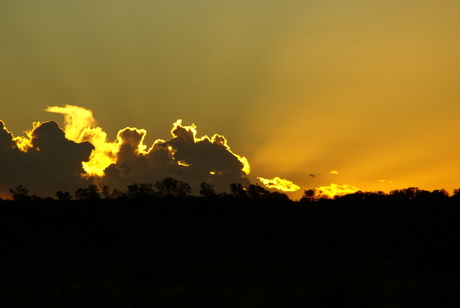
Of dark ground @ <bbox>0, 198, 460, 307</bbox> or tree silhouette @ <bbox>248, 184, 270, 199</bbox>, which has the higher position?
tree silhouette @ <bbox>248, 184, 270, 199</bbox>

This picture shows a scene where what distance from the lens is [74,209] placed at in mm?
92938

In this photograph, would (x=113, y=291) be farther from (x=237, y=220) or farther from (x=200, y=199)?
(x=200, y=199)

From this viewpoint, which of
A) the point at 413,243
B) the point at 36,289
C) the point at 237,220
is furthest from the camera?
the point at 237,220

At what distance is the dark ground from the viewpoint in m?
45.1

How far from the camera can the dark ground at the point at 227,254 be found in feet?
148

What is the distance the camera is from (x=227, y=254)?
7275cm

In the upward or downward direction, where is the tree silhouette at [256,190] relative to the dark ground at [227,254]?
upward

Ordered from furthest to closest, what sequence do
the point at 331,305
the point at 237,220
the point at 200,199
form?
the point at 200,199 < the point at 237,220 < the point at 331,305

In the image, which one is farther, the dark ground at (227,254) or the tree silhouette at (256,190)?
the tree silhouette at (256,190)

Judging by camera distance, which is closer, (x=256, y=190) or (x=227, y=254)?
(x=227, y=254)

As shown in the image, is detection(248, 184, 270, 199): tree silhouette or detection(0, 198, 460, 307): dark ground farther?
detection(248, 184, 270, 199): tree silhouette

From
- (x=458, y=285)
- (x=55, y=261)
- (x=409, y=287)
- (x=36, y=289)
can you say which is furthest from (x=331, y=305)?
(x=55, y=261)

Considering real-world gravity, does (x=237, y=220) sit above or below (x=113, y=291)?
above

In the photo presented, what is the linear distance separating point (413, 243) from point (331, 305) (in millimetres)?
39262
